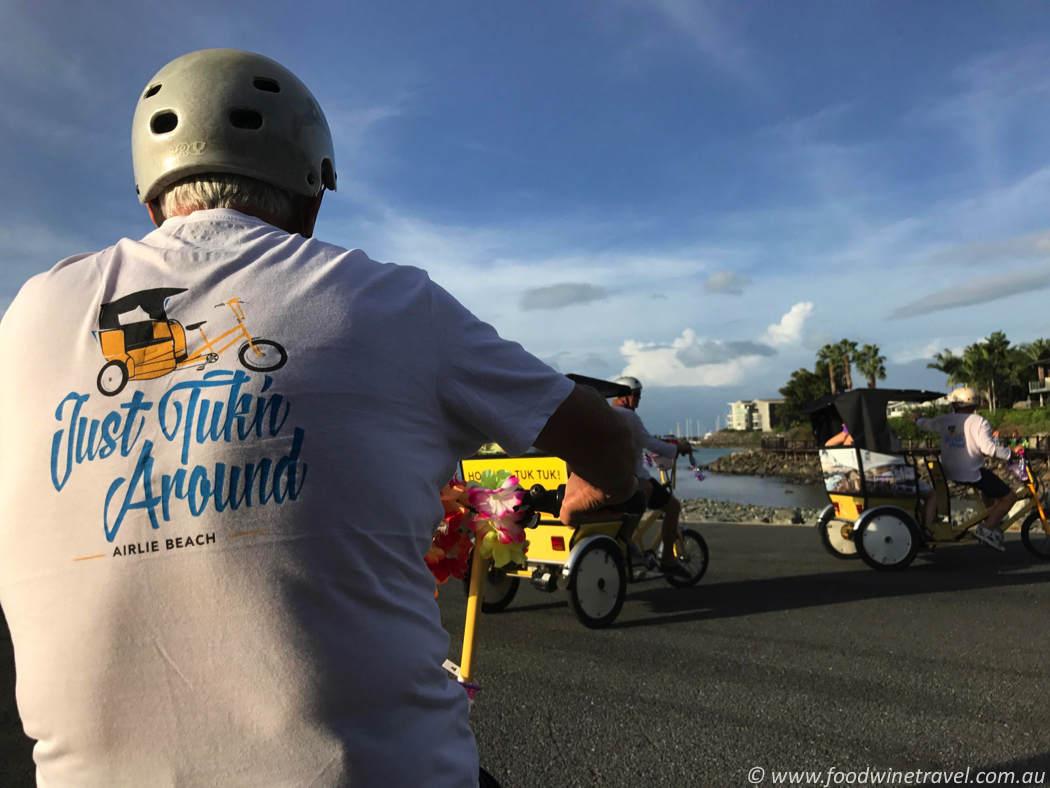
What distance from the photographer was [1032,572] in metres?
8.25

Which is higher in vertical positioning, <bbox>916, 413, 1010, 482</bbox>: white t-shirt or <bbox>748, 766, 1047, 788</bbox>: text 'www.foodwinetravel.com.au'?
<bbox>916, 413, 1010, 482</bbox>: white t-shirt

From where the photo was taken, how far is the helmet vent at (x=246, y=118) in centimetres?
157

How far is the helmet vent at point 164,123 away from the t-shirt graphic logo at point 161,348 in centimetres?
68

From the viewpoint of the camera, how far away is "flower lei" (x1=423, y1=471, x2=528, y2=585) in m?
2.25

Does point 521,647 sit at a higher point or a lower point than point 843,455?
lower

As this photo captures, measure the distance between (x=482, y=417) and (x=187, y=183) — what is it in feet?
2.75

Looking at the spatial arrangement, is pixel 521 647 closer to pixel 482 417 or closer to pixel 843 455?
pixel 482 417

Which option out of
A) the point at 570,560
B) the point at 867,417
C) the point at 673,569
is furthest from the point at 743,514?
the point at 570,560

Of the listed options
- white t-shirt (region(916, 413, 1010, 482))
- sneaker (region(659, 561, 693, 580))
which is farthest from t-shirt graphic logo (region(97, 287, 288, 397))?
white t-shirt (region(916, 413, 1010, 482))

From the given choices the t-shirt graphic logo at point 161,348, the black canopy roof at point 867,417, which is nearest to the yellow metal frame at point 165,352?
the t-shirt graphic logo at point 161,348

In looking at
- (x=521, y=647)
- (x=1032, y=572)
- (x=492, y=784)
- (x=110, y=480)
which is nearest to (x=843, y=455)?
(x=1032, y=572)

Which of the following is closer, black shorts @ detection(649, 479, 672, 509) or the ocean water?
black shorts @ detection(649, 479, 672, 509)

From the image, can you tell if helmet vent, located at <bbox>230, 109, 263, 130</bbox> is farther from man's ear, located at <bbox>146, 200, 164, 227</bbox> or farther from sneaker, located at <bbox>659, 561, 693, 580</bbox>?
sneaker, located at <bbox>659, 561, 693, 580</bbox>

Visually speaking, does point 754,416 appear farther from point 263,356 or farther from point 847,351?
point 263,356
